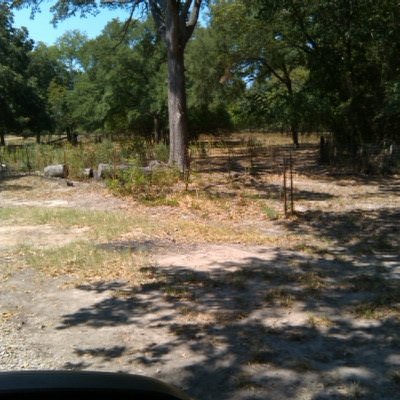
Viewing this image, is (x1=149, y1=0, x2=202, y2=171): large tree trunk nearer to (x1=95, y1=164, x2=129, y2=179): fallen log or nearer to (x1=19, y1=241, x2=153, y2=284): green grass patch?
(x1=95, y1=164, x2=129, y2=179): fallen log

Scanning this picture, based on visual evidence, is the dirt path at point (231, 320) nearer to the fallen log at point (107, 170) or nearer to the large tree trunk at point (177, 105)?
the fallen log at point (107, 170)

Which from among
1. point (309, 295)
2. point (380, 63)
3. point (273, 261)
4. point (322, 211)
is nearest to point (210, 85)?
point (380, 63)

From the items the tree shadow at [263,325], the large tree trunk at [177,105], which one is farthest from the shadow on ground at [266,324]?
the large tree trunk at [177,105]

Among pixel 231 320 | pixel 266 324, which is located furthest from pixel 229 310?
pixel 266 324

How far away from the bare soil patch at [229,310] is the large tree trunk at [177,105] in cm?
612

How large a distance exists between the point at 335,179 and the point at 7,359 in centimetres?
1521

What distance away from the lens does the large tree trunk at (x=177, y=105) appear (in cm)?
1681

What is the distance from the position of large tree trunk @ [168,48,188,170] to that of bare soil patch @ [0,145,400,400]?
20.1 feet

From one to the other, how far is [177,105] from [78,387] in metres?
15.7

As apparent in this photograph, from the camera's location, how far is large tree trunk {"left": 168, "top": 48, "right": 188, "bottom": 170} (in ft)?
55.2

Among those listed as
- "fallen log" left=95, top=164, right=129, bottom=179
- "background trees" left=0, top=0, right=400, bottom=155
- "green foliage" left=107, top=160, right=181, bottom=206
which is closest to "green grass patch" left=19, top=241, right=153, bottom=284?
"green foliage" left=107, top=160, right=181, bottom=206

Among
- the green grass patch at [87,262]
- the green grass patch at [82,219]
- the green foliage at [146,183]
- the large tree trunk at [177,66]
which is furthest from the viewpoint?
the large tree trunk at [177,66]

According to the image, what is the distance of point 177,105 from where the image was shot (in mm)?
16938

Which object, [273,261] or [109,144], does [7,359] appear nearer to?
[273,261]
